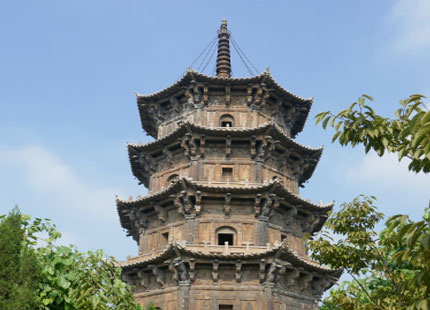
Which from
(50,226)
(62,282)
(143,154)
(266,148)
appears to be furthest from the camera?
(143,154)

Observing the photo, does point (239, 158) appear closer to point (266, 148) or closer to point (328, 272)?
point (266, 148)

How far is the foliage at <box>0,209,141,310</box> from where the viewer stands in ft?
39.4

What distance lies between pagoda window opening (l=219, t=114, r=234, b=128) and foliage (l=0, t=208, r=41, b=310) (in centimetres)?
1526

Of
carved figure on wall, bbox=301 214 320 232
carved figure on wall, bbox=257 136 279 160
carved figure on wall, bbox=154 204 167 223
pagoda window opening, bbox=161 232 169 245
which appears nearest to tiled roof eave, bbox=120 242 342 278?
pagoda window opening, bbox=161 232 169 245

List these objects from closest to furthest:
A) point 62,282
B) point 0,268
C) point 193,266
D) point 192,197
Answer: point 0,268
point 62,282
point 193,266
point 192,197

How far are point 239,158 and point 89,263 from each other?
42.2 ft

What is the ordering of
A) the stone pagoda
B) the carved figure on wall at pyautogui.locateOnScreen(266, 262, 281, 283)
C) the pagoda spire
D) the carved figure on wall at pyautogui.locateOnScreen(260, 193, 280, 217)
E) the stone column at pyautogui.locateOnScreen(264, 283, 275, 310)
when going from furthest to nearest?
the pagoda spire < the carved figure on wall at pyautogui.locateOnScreen(260, 193, 280, 217) < the stone pagoda < the carved figure on wall at pyautogui.locateOnScreen(266, 262, 281, 283) < the stone column at pyautogui.locateOnScreen(264, 283, 275, 310)

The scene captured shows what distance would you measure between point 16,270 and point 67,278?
163 cm

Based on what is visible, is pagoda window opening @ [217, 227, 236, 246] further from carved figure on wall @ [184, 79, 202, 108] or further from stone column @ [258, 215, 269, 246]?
carved figure on wall @ [184, 79, 202, 108]

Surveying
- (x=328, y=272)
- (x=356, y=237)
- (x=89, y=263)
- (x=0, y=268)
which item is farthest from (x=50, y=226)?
(x=328, y=272)

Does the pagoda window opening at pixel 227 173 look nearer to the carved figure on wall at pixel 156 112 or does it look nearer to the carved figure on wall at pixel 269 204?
the carved figure on wall at pixel 269 204

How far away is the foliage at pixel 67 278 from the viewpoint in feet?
39.4

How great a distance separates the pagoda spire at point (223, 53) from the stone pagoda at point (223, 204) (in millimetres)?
4519

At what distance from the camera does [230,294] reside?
21438mm
